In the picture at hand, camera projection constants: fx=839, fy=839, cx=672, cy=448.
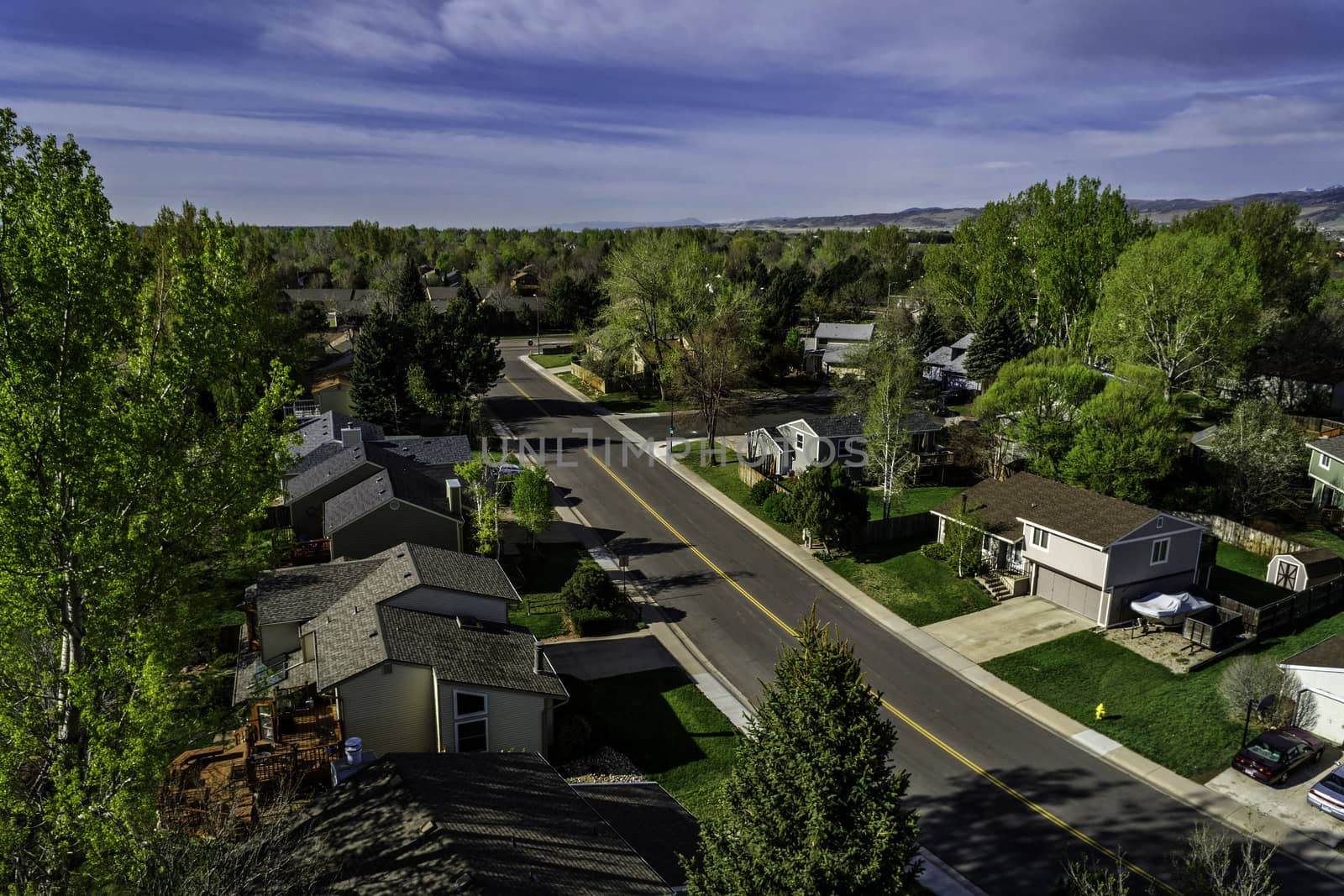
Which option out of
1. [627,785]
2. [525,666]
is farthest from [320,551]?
[627,785]

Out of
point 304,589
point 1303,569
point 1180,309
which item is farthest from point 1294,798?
point 1180,309

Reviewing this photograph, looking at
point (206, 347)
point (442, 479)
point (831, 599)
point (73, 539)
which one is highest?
point (206, 347)

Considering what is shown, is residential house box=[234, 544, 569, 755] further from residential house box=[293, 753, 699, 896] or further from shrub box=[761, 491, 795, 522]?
shrub box=[761, 491, 795, 522]

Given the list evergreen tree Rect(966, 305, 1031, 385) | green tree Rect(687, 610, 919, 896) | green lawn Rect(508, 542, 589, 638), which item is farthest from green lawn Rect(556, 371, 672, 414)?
green tree Rect(687, 610, 919, 896)

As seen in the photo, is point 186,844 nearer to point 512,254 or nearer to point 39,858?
point 39,858

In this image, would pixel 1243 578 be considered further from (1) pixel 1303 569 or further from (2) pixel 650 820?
(2) pixel 650 820
